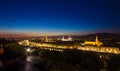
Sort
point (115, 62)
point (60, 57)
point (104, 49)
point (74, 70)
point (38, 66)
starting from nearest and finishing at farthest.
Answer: point (115, 62) < point (74, 70) < point (38, 66) < point (60, 57) < point (104, 49)

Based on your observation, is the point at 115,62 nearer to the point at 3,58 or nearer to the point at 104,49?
the point at 3,58

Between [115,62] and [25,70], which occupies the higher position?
[115,62]

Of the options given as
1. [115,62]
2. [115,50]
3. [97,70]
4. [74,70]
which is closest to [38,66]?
[74,70]

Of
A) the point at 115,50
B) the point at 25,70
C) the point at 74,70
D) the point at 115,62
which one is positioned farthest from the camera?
the point at 115,50

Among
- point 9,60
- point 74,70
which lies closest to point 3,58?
point 9,60

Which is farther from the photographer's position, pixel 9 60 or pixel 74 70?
pixel 9 60

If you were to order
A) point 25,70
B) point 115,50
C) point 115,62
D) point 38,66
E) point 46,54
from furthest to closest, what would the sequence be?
point 115,50, point 46,54, point 38,66, point 25,70, point 115,62

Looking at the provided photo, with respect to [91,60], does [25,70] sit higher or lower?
lower

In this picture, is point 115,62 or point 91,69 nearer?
point 115,62

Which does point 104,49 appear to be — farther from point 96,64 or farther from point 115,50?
point 96,64
